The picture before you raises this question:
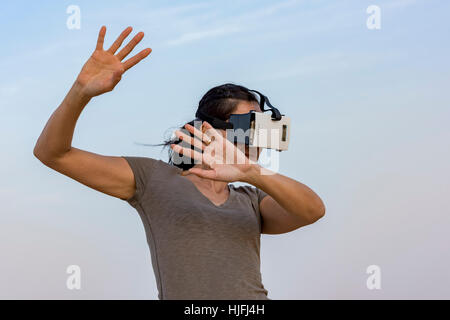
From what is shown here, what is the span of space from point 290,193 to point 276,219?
304mm

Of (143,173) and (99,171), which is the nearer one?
(99,171)

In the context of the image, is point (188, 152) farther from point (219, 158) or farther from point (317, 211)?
point (317, 211)

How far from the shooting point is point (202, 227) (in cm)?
256

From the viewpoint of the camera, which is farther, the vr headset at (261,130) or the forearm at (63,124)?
the vr headset at (261,130)

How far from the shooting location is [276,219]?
9.50ft

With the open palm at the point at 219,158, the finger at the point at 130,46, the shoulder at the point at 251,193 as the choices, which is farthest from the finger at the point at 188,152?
the shoulder at the point at 251,193

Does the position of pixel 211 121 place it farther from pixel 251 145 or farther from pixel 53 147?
pixel 53 147

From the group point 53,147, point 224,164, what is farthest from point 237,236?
point 53,147

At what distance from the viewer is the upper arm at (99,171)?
7.93 ft

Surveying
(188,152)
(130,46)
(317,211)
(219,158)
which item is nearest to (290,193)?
(317,211)

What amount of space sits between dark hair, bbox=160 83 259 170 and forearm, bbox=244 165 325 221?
0.50 m

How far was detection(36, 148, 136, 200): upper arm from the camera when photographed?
2416mm

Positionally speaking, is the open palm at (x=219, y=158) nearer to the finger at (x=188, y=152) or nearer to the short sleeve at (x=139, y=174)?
the finger at (x=188, y=152)

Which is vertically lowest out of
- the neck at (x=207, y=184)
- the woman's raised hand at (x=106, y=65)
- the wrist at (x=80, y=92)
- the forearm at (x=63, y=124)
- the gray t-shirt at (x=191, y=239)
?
the gray t-shirt at (x=191, y=239)
